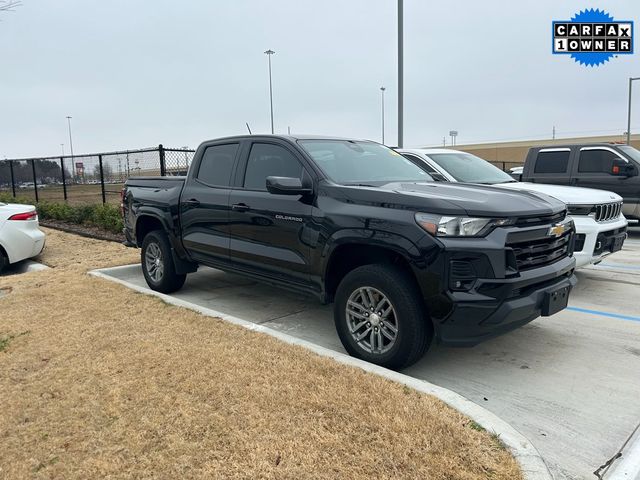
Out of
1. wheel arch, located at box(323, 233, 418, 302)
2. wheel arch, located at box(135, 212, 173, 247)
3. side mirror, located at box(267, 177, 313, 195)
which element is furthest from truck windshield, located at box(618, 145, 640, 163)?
wheel arch, located at box(135, 212, 173, 247)

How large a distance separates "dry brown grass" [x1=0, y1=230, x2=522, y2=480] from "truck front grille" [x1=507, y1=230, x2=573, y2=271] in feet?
4.13

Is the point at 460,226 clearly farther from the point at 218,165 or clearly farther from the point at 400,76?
the point at 400,76

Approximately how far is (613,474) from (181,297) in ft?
16.3

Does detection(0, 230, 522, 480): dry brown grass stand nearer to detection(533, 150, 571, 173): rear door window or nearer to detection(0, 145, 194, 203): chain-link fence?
detection(0, 145, 194, 203): chain-link fence

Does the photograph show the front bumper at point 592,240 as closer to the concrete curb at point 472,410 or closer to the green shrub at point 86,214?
the concrete curb at point 472,410

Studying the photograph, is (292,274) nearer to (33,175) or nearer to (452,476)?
(452,476)

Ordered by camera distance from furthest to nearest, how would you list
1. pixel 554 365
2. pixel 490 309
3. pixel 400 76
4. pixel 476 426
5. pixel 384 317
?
pixel 400 76
pixel 554 365
pixel 384 317
pixel 490 309
pixel 476 426

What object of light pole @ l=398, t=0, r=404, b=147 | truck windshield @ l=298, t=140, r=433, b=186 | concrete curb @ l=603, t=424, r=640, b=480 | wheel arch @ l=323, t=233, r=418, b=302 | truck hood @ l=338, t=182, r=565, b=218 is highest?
light pole @ l=398, t=0, r=404, b=147

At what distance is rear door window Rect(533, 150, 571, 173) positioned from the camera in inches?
394

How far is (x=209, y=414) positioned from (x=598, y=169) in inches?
371

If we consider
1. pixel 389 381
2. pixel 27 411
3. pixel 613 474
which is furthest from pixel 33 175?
pixel 613 474

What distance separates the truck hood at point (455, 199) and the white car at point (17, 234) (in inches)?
275

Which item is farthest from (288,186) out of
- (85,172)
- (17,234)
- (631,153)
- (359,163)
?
(85,172)

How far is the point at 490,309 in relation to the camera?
347 cm
